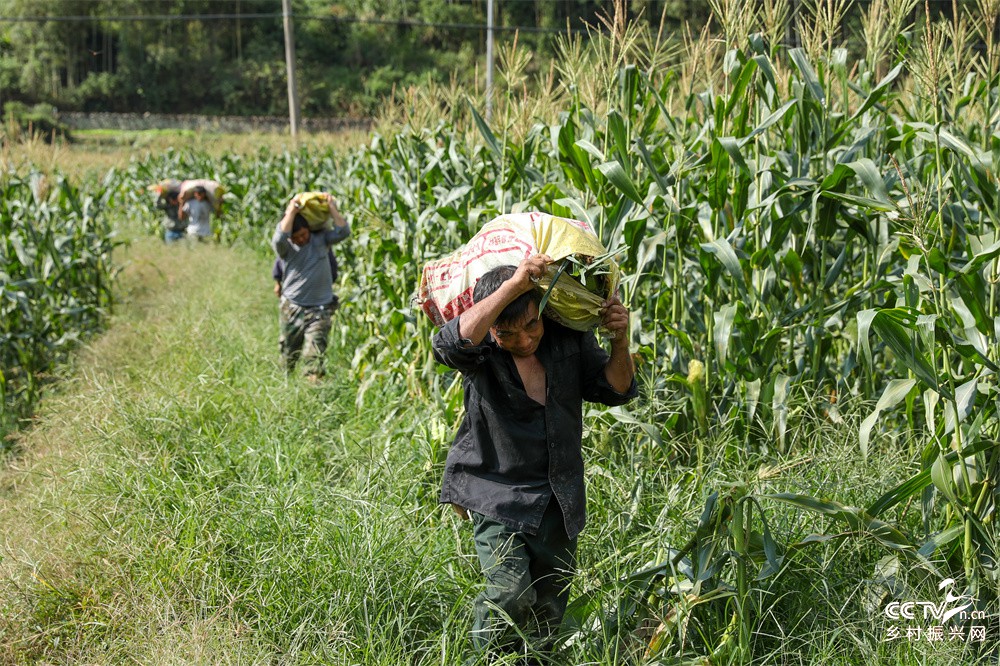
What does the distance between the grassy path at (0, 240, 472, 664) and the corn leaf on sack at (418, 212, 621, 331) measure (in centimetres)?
104

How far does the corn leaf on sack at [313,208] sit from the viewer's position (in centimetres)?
660

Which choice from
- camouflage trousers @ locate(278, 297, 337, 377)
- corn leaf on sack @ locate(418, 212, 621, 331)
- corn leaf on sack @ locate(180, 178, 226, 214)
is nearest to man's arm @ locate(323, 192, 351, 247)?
camouflage trousers @ locate(278, 297, 337, 377)

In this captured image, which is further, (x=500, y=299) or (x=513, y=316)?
(x=513, y=316)

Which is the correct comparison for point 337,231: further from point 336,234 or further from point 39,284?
point 39,284

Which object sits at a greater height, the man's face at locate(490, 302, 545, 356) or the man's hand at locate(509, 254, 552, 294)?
the man's hand at locate(509, 254, 552, 294)

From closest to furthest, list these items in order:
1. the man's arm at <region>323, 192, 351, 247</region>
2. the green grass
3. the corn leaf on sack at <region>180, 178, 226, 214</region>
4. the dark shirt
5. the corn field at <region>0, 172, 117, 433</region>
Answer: the dark shirt → the green grass → the man's arm at <region>323, 192, 351, 247</region> → the corn field at <region>0, 172, 117, 433</region> → the corn leaf on sack at <region>180, 178, 226, 214</region>

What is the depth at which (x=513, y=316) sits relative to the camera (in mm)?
2682

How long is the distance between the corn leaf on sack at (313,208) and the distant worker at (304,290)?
1.2 inches

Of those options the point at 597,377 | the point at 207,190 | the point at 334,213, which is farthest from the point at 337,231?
the point at 207,190

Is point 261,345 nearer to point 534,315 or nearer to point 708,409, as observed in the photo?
point 708,409

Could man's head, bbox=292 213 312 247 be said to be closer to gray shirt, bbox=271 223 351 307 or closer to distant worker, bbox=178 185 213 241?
gray shirt, bbox=271 223 351 307

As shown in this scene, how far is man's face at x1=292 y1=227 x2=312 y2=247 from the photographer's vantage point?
669 cm

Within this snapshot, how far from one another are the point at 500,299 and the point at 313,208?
446 cm

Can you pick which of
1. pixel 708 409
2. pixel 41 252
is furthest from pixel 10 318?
pixel 708 409
